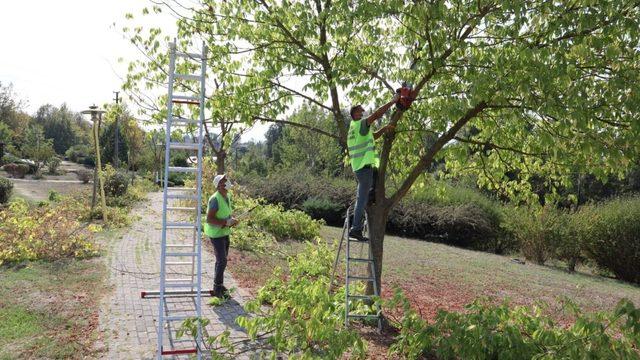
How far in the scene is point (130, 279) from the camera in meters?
8.94

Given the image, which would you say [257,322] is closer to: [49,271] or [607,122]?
[607,122]

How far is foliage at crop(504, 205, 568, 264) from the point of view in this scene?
55.9 feet

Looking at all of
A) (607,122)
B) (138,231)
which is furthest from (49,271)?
(607,122)

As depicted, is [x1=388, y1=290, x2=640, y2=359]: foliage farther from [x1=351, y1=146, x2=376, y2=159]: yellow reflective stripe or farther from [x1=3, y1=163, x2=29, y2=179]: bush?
[x1=3, y1=163, x2=29, y2=179]: bush

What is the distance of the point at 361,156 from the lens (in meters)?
6.45

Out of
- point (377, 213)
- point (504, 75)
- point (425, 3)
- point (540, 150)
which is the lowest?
point (377, 213)

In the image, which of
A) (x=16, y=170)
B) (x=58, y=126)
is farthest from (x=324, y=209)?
(x=58, y=126)

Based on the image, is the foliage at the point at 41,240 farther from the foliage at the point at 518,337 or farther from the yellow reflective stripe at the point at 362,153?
the foliage at the point at 518,337

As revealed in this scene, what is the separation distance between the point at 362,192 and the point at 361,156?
50 centimetres

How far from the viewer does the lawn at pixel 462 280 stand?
31.9 ft

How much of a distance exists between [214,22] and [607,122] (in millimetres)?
5374

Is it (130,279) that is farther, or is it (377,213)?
(130,279)

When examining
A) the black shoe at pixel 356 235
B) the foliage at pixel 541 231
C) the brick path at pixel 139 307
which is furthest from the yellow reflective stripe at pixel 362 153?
the foliage at pixel 541 231

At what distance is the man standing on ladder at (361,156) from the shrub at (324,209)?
51.2ft
